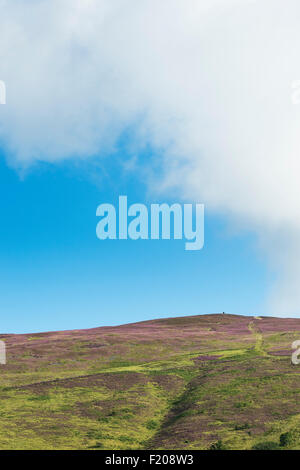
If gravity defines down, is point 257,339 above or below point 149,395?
above

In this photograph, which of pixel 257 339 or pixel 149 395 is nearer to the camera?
pixel 149 395

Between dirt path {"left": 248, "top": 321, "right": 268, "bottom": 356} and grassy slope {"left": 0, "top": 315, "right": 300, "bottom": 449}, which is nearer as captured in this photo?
grassy slope {"left": 0, "top": 315, "right": 300, "bottom": 449}

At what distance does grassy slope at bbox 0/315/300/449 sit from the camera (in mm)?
35375

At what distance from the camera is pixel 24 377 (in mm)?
61719

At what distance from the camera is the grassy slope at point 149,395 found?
35375mm

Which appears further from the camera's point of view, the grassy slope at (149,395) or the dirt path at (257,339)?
the dirt path at (257,339)

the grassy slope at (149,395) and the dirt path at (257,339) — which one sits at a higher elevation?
the dirt path at (257,339)

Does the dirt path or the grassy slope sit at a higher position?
the dirt path

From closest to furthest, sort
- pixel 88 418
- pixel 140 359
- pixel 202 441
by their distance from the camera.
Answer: pixel 202 441
pixel 88 418
pixel 140 359

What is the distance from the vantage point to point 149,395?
49.9 meters
